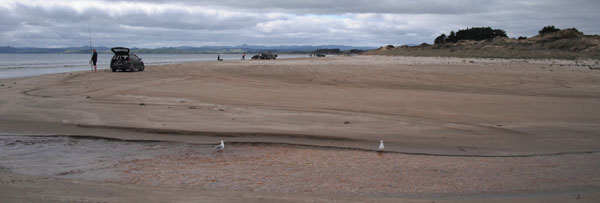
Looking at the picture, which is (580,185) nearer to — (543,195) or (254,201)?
(543,195)

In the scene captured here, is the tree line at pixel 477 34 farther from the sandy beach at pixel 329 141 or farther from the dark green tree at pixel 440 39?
the sandy beach at pixel 329 141

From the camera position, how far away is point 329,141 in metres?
8.06

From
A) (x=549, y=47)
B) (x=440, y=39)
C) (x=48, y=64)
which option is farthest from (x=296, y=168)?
(x=440, y=39)

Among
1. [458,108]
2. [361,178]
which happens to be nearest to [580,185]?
[361,178]

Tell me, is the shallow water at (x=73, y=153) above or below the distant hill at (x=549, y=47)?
below

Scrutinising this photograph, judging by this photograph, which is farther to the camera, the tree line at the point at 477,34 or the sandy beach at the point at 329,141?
the tree line at the point at 477,34

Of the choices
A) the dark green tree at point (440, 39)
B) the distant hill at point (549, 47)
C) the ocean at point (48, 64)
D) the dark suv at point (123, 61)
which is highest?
the dark green tree at point (440, 39)

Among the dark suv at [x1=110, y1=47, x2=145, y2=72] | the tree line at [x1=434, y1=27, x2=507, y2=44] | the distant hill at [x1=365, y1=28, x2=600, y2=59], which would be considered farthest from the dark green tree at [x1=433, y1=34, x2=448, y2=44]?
the dark suv at [x1=110, y1=47, x2=145, y2=72]

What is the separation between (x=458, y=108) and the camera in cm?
1119

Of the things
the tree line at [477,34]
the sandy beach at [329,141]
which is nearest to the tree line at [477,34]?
the tree line at [477,34]

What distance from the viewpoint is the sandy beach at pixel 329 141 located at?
5289 mm

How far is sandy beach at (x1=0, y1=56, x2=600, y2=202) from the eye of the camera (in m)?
5.29

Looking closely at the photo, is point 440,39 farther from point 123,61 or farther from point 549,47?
point 123,61

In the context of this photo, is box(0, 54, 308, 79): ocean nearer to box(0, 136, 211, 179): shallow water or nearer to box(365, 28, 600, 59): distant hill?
box(0, 136, 211, 179): shallow water
